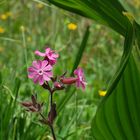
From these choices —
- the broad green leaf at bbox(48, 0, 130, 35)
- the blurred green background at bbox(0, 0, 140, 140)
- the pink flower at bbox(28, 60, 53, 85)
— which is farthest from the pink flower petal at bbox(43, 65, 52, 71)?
the blurred green background at bbox(0, 0, 140, 140)

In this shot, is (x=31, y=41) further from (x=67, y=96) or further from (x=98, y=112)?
(x=98, y=112)

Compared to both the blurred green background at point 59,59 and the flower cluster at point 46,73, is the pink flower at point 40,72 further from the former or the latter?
the blurred green background at point 59,59

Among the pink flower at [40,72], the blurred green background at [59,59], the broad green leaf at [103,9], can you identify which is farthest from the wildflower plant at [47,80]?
the blurred green background at [59,59]

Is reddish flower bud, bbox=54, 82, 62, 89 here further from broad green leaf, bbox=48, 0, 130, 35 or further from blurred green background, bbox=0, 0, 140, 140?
blurred green background, bbox=0, 0, 140, 140

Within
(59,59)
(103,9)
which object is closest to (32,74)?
(103,9)

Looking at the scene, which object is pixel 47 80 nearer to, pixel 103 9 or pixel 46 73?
pixel 46 73
